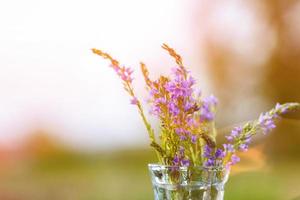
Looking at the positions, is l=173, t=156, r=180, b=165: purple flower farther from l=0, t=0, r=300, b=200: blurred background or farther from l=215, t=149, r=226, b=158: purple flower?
l=0, t=0, r=300, b=200: blurred background

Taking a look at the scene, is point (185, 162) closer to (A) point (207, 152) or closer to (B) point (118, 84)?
(A) point (207, 152)

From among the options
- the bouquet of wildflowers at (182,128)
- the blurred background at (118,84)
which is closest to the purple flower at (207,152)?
the bouquet of wildflowers at (182,128)

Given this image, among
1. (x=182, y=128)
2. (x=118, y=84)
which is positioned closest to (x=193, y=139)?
(x=182, y=128)

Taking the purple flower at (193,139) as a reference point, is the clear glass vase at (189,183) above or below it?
below

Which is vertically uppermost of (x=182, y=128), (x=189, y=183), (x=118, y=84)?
(x=118, y=84)

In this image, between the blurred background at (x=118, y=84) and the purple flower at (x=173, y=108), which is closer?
the purple flower at (x=173, y=108)

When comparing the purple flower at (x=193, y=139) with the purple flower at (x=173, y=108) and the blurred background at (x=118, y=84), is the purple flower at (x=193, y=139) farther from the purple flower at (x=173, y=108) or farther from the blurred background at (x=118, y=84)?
the blurred background at (x=118, y=84)
